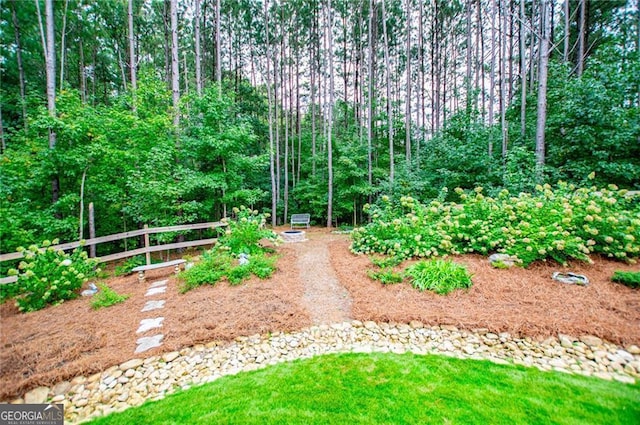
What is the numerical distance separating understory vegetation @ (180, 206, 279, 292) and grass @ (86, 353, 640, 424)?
7.60ft

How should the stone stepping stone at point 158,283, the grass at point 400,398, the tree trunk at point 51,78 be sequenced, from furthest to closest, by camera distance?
the tree trunk at point 51,78 < the stone stepping stone at point 158,283 < the grass at point 400,398

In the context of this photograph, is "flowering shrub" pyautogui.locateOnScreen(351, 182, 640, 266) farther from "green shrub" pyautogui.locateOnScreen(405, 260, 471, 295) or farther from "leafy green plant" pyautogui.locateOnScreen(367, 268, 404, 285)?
"leafy green plant" pyautogui.locateOnScreen(367, 268, 404, 285)

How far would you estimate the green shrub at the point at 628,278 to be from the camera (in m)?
3.34

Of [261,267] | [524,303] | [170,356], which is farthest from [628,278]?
[170,356]

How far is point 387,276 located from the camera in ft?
13.6

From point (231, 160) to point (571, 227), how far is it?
7.64m

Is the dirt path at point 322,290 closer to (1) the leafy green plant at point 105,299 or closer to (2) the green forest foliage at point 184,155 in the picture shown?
(1) the leafy green plant at point 105,299

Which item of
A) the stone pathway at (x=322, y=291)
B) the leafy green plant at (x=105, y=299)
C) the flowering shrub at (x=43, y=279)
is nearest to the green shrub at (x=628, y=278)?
the stone pathway at (x=322, y=291)

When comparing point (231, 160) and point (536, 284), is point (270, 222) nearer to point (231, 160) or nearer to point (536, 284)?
point (231, 160)

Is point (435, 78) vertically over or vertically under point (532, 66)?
over

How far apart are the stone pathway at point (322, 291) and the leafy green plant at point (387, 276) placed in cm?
57

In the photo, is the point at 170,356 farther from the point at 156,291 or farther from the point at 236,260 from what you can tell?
the point at 236,260

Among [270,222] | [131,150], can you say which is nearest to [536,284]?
[131,150]

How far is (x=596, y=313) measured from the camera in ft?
9.43
